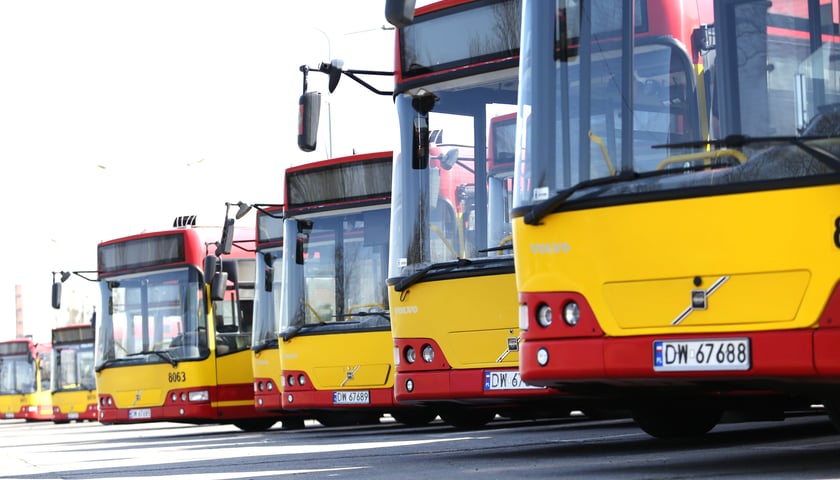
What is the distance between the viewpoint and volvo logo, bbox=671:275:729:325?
807 cm

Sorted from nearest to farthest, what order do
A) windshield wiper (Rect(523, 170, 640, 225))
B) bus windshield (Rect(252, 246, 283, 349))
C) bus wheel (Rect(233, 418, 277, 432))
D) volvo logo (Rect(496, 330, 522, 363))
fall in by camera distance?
windshield wiper (Rect(523, 170, 640, 225)), volvo logo (Rect(496, 330, 522, 363)), bus windshield (Rect(252, 246, 283, 349)), bus wheel (Rect(233, 418, 277, 432))

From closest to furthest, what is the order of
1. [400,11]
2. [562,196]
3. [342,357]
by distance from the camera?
[562,196], [400,11], [342,357]

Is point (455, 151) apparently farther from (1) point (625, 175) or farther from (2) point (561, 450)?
(1) point (625, 175)

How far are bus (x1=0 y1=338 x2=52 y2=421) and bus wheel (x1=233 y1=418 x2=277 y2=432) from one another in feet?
77.7

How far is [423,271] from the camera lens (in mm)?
11969

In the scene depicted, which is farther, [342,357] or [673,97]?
[342,357]

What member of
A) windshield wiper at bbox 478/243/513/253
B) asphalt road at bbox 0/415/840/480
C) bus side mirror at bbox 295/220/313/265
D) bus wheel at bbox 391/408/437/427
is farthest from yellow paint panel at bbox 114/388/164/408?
windshield wiper at bbox 478/243/513/253

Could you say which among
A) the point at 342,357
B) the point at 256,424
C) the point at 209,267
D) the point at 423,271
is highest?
the point at 209,267

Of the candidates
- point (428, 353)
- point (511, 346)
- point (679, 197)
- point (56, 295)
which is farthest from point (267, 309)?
point (679, 197)

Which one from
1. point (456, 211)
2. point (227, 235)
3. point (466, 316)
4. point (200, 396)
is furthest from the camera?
point (200, 396)

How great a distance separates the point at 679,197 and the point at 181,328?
13.9 meters

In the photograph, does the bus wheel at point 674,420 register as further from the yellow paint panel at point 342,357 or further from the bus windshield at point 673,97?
the yellow paint panel at point 342,357

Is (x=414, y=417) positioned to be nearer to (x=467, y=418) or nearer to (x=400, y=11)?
(x=467, y=418)

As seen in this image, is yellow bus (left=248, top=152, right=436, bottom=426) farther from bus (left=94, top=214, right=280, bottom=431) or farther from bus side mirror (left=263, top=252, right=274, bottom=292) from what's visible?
bus (left=94, top=214, right=280, bottom=431)
